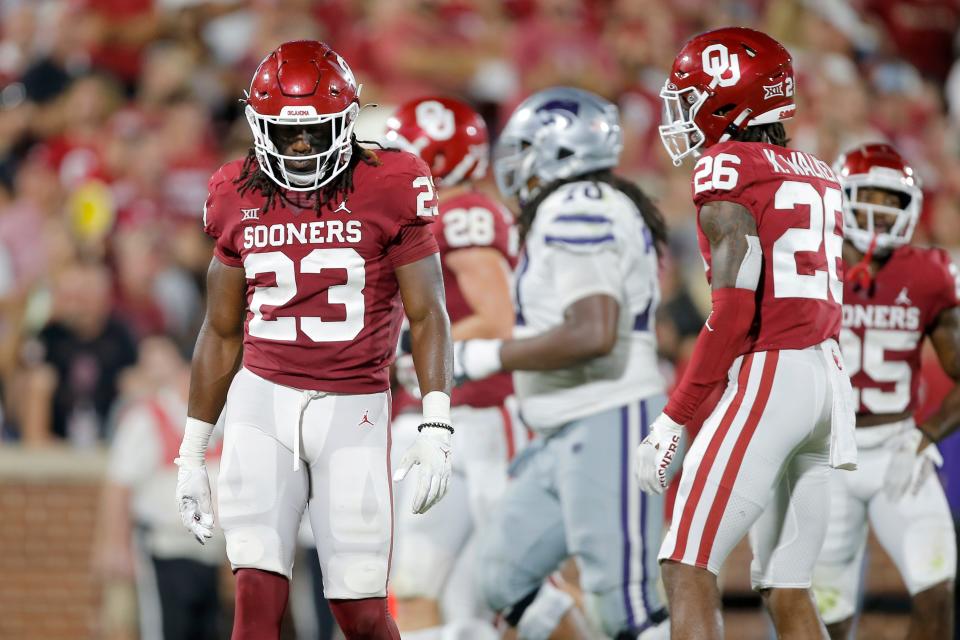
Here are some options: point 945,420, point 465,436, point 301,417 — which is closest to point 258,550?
point 301,417

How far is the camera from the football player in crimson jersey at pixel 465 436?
5527 millimetres

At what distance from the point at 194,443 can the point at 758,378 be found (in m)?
1.68

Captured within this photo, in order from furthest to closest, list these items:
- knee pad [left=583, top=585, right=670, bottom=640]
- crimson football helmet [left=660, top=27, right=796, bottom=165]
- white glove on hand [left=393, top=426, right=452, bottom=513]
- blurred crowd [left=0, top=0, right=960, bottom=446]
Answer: blurred crowd [left=0, top=0, right=960, bottom=446], knee pad [left=583, top=585, right=670, bottom=640], crimson football helmet [left=660, top=27, right=796, bottom=165], white glove on hand [left=393, top=426, right=452, bottom=513]

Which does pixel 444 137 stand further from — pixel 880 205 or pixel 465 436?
pixel 880 205

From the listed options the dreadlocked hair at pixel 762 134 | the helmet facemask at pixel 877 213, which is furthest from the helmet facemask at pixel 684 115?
the helmet facemask at pixel 877 213

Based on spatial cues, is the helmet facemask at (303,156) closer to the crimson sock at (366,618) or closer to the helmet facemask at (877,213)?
the crimson sock at (366,618)

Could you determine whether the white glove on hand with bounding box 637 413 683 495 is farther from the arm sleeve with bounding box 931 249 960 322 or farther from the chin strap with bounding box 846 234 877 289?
the arm sleeve with bounding box 931 249 960 322

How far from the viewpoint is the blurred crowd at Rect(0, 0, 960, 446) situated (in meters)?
8.58

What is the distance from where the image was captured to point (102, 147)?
32.4 feet

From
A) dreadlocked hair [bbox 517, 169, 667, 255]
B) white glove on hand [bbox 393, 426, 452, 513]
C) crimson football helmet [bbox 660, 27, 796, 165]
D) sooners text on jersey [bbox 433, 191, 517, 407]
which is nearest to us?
white glove on hand [bbox 393, 426, 452, 513]

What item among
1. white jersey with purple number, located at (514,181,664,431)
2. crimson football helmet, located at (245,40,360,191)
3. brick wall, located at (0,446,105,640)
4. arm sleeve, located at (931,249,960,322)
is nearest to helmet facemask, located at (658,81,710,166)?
white jersey with purple number, located at (514,181,664,431)

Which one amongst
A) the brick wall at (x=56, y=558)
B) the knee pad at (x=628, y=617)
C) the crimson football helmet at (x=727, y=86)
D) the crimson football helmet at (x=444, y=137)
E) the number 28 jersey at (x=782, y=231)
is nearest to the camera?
the number 28 jersey at (x=782, y=231)

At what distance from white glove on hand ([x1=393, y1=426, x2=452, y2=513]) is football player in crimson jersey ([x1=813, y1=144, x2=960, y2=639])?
6.48 feet

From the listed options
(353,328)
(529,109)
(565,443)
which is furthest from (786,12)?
(353,328)
